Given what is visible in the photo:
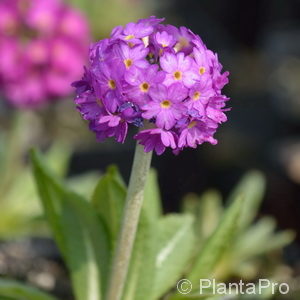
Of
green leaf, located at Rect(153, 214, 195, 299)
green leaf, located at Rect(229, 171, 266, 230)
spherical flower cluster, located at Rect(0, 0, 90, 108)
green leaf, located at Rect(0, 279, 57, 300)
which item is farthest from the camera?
spherical flower cluster, located at Rect(0, 0, 90, 108)

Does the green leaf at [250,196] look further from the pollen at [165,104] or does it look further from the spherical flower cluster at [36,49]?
the pollen at [165,104]

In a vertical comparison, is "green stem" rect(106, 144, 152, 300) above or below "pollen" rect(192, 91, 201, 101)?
below

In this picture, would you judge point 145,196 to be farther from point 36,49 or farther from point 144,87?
point 36,49

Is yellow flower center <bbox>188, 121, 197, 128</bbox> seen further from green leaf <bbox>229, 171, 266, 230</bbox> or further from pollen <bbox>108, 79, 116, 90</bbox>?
green leaf <bbox>229, 171, 266, 230</bbox>

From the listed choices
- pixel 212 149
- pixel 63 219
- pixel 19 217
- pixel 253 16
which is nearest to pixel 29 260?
pixel 19 217

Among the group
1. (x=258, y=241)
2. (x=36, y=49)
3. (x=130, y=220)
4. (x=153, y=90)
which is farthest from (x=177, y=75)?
(x=36, y=49)

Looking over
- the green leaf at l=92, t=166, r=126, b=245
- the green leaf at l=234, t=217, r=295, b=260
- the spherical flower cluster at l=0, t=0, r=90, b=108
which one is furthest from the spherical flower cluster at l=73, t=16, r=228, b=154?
the spherical flower cluster at l=0, t=0, r=90, b=108

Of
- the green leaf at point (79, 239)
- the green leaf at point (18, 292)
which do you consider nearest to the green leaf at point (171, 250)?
the green leaf at point (79, 239)
